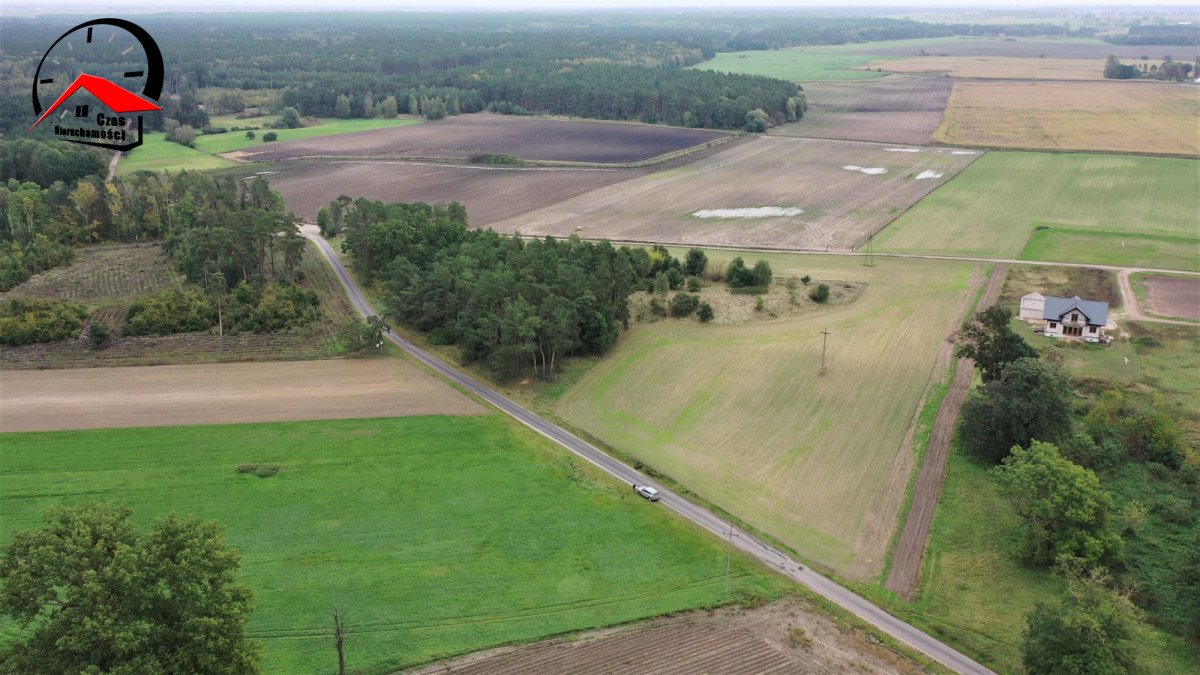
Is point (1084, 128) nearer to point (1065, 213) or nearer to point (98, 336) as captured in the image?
point (1065, 213)

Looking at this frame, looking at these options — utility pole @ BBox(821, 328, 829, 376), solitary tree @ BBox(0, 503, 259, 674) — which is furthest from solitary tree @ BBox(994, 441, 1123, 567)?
solitary tree @ BBox(0, 503, 259, 674)

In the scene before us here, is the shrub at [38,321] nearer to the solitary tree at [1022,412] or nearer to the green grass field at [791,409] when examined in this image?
the green grass field at [791,409]

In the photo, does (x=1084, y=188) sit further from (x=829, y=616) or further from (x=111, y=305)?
(x=111, y=305)

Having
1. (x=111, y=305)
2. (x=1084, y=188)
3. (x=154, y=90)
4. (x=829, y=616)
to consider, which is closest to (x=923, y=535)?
(x=829, y=616)

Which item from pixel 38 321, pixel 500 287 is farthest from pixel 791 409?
pixel 38 321

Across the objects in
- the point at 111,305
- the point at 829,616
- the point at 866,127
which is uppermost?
the point at 866,127
